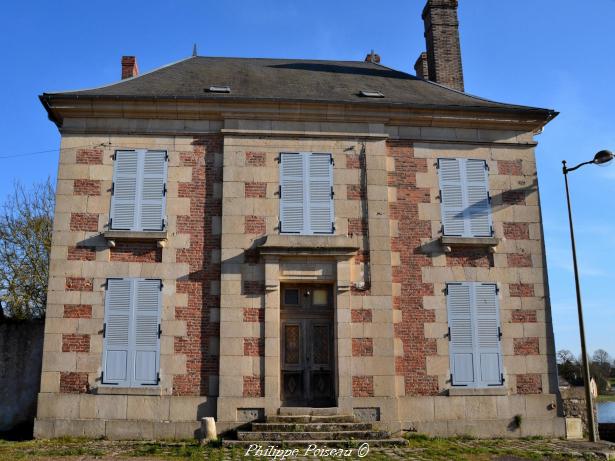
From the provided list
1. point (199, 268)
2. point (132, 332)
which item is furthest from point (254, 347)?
point (132, 332)

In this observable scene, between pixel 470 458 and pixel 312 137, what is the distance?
597 cm

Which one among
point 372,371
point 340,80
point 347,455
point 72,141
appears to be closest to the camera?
point 347,455

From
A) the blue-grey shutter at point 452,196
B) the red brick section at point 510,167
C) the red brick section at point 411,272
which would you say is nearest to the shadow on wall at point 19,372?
the red brick section at point 411,272

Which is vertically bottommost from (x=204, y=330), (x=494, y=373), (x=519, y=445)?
(x=519, y=445)

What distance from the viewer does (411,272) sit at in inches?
397

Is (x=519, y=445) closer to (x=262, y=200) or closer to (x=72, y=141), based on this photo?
(x=262, y=200)

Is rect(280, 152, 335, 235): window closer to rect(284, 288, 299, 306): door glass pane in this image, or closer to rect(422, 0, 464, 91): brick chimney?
rect(284, 288, 299, 306): door glass pane

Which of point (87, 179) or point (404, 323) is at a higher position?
point (87, 179)

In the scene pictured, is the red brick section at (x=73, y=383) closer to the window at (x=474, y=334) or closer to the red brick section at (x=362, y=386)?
the red brick section at (x=362, y=386)

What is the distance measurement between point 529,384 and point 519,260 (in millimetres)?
2190

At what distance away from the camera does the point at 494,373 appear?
32.3 feet

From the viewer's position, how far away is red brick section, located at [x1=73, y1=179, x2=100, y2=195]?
9.99m

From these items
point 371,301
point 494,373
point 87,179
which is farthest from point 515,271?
point 87,179

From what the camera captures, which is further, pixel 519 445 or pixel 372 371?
pixel 372 371
